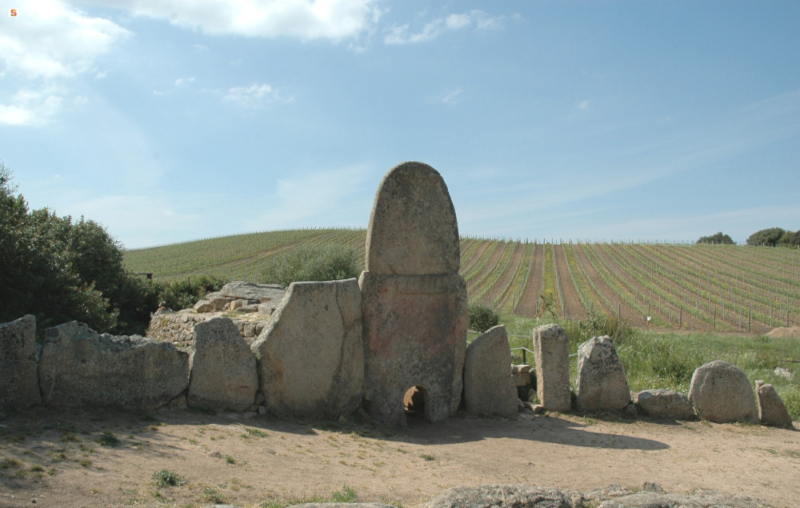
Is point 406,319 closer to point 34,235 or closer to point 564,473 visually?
point 564,473

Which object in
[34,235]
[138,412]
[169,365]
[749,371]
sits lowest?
[749,371]

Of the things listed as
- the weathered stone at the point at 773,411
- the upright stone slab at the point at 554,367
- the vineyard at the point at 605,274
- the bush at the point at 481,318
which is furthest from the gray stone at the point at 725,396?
the vineyard at the point at 605,274

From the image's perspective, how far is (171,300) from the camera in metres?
18.7

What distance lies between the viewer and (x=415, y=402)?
9.95m

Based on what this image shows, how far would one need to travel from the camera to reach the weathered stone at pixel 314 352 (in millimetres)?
7887

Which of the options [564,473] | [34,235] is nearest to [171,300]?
[34,235]

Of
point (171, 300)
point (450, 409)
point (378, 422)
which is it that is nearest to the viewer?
point (378, 422)

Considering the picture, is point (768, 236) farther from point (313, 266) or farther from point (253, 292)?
point (253, 292)

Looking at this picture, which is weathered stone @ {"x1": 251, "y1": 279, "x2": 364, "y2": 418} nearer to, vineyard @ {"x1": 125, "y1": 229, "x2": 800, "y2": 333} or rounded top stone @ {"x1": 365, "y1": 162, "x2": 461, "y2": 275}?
rounded top stone @ {"x1": 365, "y1": 162, "x2": 461, "y2": 275}

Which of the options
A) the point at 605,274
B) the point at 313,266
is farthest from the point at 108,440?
the point at 605,274

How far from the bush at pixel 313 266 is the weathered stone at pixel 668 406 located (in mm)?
13021

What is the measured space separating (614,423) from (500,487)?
5576 mm

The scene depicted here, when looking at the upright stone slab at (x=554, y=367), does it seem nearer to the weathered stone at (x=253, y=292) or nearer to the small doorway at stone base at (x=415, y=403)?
the small doorway at stone base at (x=415, y=403)

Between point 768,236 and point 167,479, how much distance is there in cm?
9249
